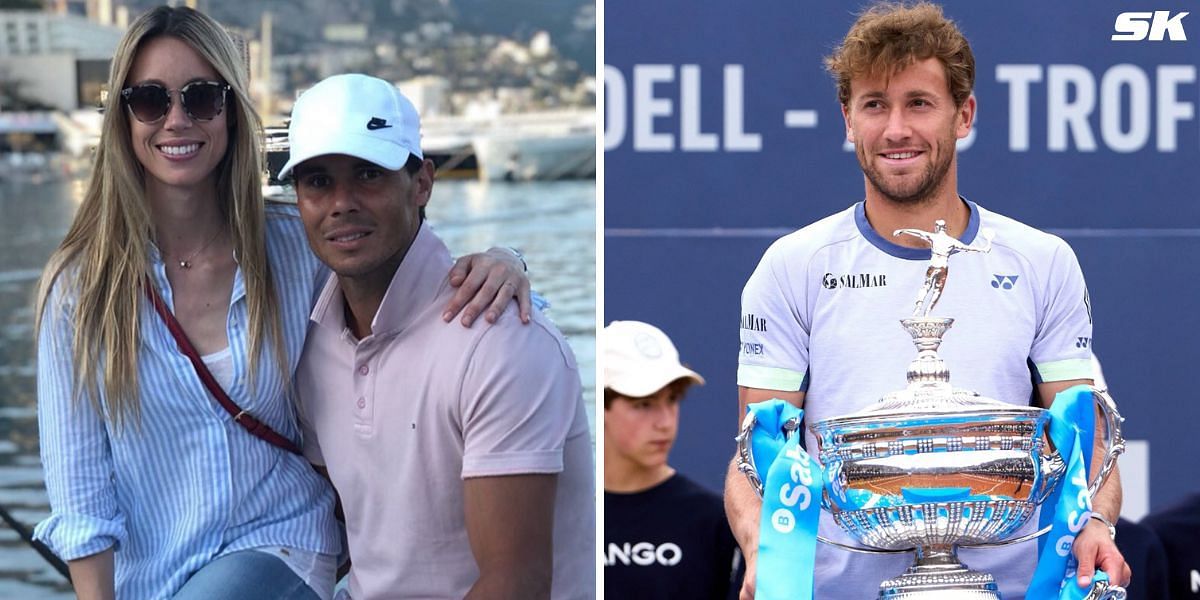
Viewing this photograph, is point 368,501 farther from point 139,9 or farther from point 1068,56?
point 139,9

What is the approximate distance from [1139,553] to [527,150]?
1534 mm

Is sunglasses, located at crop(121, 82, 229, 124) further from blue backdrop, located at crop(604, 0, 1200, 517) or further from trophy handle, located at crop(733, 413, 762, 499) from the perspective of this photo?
trophy handle, located at crop(733, 413, 762, 499)

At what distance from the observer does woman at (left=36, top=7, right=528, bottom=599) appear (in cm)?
234

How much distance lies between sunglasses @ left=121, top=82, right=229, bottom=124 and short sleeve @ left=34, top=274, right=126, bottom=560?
0.27m

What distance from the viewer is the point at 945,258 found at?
1854 millimetres

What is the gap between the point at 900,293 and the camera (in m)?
2.09

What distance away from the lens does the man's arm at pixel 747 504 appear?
194 centimetres

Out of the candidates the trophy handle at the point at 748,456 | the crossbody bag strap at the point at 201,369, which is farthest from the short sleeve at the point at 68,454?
the trophy handle at the point at 748,456

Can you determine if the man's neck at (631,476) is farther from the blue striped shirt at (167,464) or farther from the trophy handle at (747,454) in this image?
the trophy handle at (747,454)

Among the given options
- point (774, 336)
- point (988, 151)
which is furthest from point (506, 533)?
point (988, 151)

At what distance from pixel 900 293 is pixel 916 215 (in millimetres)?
108

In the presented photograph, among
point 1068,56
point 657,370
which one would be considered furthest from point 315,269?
point 1068,56

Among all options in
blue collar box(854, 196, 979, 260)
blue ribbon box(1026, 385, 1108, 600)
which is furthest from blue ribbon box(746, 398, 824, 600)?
blue collar box(854, 196, 979, 260)

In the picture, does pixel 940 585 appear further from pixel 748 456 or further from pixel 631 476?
pixel 631 476
